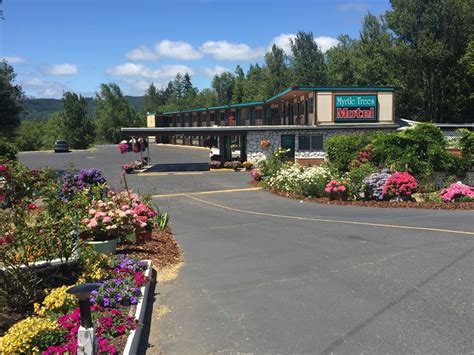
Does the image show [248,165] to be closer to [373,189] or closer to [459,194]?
[373,189]

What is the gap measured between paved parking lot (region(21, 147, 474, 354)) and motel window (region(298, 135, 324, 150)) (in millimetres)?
19819

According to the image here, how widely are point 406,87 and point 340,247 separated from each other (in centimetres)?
4495

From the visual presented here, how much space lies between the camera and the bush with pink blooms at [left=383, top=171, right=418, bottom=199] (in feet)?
57.5

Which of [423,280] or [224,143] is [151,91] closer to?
[224,143]

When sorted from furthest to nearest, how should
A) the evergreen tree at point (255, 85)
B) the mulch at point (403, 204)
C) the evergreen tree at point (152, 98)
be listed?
the evergreen tree at point (152, 98) → the evergreen tree at point (255, 85) → the mulch at point (403, 204)

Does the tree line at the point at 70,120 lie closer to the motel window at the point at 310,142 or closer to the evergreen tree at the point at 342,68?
the motel window at the point at 310,142

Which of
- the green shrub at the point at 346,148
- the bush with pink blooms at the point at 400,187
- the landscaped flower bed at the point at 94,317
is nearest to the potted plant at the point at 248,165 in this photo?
the green shrub at the point at 346,148

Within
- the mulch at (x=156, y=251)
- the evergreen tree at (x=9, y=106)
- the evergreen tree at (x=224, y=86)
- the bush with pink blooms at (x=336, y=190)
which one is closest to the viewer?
the mulch at (x=156, y=251)

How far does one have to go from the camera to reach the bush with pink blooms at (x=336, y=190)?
18.2m

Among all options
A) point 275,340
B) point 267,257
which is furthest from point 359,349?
point 267,257

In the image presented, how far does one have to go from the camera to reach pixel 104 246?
804cm

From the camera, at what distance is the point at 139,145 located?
38.2 m

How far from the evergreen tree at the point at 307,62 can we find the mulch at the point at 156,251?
67.2 m

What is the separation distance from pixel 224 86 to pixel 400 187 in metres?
97.2
